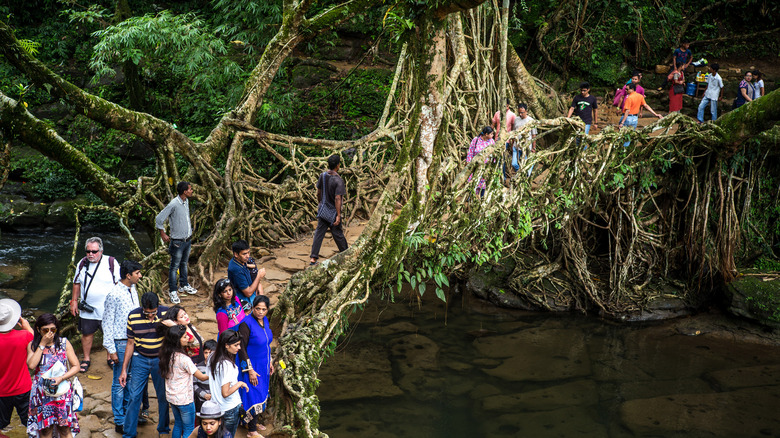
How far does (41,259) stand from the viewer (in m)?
11.5

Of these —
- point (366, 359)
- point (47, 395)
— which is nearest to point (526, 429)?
point (366, 359)

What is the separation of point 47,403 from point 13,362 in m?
0.39

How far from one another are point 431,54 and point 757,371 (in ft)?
19.6

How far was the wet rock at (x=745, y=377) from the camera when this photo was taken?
7.82m

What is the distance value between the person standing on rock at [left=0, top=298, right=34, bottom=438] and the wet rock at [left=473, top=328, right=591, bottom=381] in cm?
528

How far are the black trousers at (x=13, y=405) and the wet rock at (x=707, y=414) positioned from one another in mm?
6003

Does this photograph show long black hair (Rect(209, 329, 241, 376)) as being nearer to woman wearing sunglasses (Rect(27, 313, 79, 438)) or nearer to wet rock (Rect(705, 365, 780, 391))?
woman wearing sunglasses (Rect(27, 313, 79, 438))

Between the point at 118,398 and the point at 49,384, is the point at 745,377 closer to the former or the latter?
the point at 118,398

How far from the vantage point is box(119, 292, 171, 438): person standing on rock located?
4.68m

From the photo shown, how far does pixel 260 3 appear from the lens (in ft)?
39.4

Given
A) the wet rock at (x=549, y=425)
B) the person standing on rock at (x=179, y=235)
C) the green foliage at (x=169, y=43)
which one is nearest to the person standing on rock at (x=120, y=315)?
the person standing on rock at (x=179, y=235)

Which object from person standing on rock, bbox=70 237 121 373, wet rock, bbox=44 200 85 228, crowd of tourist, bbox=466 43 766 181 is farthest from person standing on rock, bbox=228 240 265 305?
wet rock, bbox=44 200 85 228

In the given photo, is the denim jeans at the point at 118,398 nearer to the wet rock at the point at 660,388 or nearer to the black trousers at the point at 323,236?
the black trousers at the point at 323,236

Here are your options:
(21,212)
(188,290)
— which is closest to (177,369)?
(188,290)
